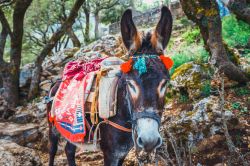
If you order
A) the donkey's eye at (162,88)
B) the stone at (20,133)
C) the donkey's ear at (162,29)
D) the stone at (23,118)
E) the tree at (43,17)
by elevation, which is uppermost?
the tree at (43,17)

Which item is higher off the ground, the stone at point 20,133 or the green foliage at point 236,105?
the green foliage at point 236,105

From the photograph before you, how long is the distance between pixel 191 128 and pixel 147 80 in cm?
268

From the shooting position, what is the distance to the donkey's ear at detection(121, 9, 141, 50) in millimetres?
2887

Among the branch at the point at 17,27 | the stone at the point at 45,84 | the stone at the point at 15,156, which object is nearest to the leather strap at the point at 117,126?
the stone at the point at 15,156

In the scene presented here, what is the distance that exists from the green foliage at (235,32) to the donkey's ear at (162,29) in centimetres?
614

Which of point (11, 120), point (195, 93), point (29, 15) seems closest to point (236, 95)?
point (195, 93)

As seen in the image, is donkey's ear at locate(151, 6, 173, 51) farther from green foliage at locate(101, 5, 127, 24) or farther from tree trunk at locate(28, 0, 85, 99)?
green foliage at locate(101, 5, 127, 24)

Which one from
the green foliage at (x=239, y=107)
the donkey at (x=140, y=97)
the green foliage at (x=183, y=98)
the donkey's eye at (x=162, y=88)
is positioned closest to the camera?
the donkey at (x=140, y=97)

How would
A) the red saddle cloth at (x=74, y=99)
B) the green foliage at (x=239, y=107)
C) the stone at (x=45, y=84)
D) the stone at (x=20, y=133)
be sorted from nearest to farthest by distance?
the red saddle cloth at (x=74, y=99) → the green foliage at (x=239, y=107) → the stone at (x=20, y=133) → the stone at (x=45, y=84)

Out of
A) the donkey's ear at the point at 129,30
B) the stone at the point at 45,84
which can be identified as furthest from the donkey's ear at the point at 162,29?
the stone at the point at 45,84

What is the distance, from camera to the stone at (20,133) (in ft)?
25.3

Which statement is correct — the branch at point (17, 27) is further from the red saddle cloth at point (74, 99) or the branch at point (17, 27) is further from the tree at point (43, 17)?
→ the tree at point (43, 17)

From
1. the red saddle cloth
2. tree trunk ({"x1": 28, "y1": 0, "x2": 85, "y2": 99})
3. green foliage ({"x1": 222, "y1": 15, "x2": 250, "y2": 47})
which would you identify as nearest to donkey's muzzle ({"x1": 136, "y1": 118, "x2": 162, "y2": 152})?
the red saddle cloth

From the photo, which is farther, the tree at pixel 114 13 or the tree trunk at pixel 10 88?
the tree at pixel 114 13
